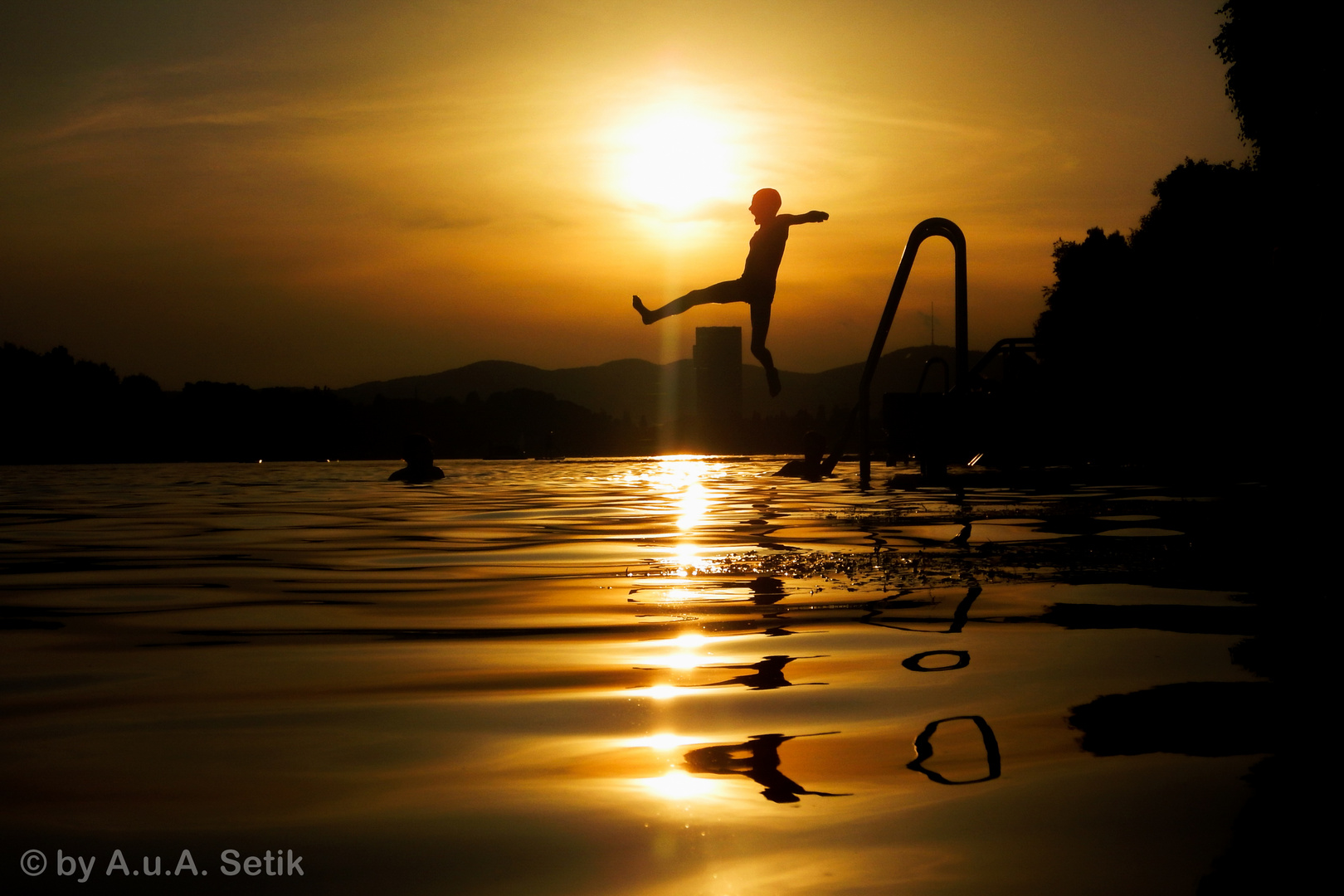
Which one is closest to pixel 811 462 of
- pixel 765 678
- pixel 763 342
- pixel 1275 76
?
pixel 1275 76

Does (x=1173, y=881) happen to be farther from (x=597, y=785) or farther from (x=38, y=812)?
(x=38, y=812)

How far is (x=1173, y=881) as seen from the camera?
2.53 m

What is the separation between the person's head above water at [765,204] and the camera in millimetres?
12453

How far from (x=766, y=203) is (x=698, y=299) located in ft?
4.07

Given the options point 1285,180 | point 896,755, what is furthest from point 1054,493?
point 896,755

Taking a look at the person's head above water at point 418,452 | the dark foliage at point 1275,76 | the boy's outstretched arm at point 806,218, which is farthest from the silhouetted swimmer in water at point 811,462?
the boy's outstretched arm at point 806,218

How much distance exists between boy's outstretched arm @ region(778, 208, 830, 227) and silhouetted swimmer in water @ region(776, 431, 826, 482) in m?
15.9

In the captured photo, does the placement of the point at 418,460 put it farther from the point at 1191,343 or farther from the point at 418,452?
the point at 1191,343

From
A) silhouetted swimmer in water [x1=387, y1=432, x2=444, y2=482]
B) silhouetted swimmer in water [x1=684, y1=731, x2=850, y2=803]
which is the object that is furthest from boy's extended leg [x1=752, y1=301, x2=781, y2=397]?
silhouetted swimmer in water [x1=387, y1=432, x2=444, y2=482]

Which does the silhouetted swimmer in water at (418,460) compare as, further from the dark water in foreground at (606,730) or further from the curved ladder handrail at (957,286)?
the dark water in foreground at (606,730)

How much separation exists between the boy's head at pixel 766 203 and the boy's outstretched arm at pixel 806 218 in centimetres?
17

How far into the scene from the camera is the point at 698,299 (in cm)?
1288

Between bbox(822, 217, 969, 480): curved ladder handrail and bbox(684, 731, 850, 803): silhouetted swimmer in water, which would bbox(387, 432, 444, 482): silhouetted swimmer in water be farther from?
bbox(684, 731, 850, 803): silhouetted swimmer in water

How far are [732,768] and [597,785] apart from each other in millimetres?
386
